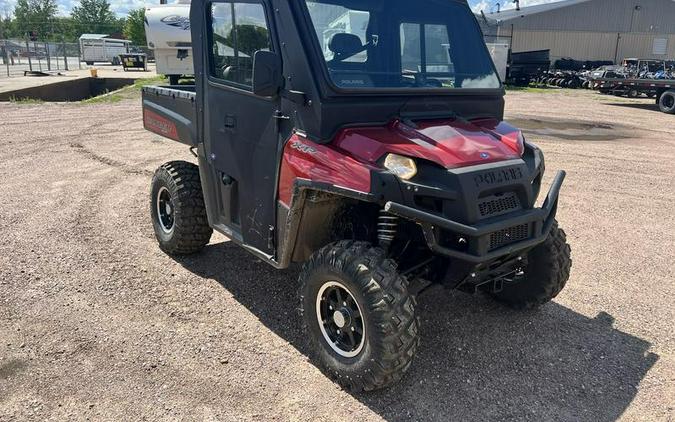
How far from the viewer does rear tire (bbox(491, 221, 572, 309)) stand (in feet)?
13.1

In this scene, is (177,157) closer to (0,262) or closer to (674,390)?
(0,262)

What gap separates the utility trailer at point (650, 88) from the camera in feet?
65.2

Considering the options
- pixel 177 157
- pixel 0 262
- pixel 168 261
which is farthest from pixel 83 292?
pixel 177 157

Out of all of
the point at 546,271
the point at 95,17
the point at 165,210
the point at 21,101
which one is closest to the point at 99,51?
the point at 21,101

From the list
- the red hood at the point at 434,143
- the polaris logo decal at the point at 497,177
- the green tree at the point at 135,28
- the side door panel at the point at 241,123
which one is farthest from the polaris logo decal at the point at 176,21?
the green tree at the point at 135,28

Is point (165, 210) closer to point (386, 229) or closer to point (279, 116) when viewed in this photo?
point (279, 116)

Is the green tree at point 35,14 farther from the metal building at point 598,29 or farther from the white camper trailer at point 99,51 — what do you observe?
the metal building at point 598,29

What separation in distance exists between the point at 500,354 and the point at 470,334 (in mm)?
294

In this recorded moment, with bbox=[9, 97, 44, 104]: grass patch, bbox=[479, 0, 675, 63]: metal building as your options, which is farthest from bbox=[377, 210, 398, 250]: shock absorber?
bbox=[479, 0, 675, 63]: metal building

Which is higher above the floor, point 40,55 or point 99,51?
point 99,51

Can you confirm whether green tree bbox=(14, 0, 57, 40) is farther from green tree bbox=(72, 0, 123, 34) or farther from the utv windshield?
the utv windshield

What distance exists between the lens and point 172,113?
16.7 ft

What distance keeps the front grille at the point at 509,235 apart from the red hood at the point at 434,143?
0.41 m

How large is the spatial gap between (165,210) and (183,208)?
0.62 m
